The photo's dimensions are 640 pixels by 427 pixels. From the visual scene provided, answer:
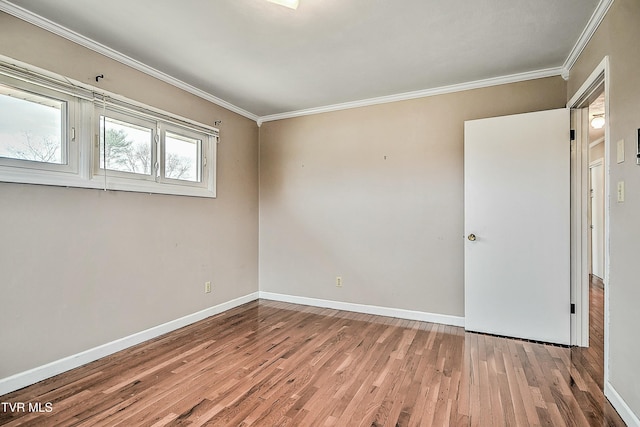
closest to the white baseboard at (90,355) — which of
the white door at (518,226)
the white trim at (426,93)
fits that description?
the white trim at (426,93)

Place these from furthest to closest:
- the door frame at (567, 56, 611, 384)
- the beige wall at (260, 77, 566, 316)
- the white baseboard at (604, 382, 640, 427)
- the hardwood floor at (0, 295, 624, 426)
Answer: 1. the beige wall at (260, 77, 566, 316)
2. the door frame at (567, 56, 611, 384)
3. the hardwood floor at (0, 295, 624, 426)
4. the white baseboard at (604, 382, 640, 427)

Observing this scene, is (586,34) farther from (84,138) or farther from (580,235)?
(84,138)

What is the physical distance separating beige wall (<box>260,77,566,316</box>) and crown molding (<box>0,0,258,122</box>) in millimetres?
1224

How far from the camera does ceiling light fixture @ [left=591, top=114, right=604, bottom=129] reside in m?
4.04

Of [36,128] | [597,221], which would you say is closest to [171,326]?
[36,128]

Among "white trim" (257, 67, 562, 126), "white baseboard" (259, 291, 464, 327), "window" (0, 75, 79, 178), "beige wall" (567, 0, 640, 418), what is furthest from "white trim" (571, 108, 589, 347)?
"window" (0, 75, 79, 178)

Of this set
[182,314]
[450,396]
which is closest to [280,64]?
[182,314]

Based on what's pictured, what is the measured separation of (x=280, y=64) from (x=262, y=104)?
1.09m

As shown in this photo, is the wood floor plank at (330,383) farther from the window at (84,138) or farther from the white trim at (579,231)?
the window at (84,138)

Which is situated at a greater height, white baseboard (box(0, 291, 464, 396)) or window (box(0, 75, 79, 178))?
window (box(0, 75, 79, 178))

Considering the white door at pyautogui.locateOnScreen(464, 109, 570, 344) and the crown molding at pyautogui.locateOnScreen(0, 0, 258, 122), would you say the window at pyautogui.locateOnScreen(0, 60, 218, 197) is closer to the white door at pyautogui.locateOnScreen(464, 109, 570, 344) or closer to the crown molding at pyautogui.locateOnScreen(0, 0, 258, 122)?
the crown molding at pyautogui.locateOnScreen(0, 0, 258, 122)

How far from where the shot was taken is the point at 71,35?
2355 millimetres

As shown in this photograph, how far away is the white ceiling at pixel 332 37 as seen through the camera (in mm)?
2076

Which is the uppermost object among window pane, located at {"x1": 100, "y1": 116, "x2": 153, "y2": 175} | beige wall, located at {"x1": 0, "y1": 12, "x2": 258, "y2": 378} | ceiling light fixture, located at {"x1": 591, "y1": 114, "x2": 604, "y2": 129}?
ceiling light fixture, located at {"x1": 591, "y1": 114, "x2": 604, "y2": 129}
